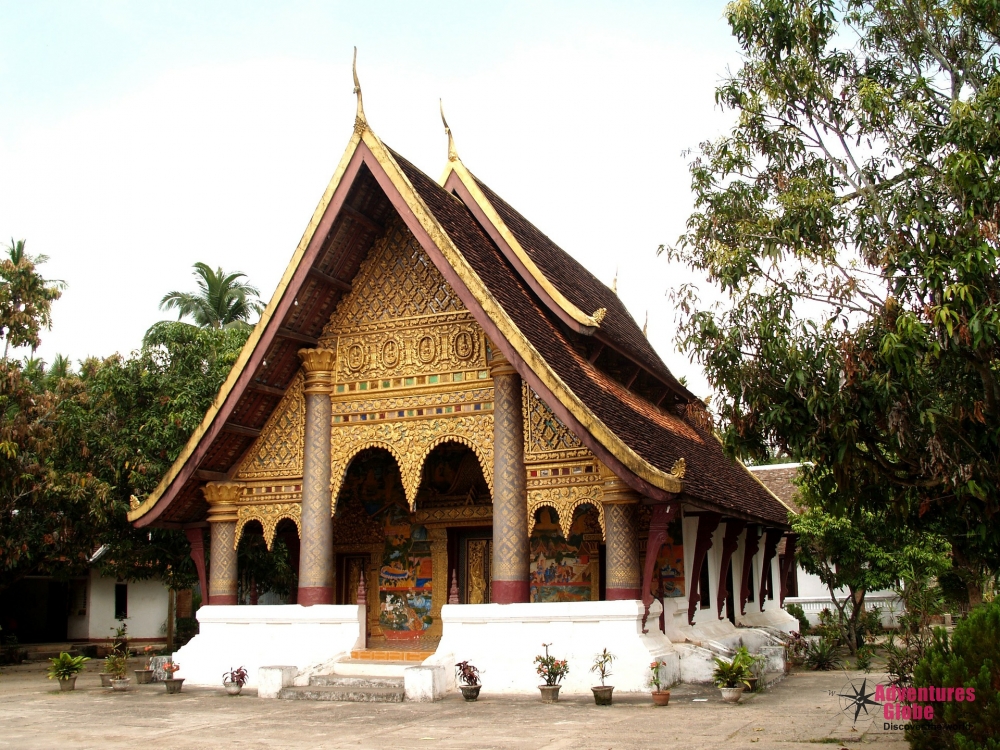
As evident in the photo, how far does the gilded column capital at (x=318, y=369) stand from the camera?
44.2 ft

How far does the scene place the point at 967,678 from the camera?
239 inches

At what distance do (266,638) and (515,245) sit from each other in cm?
645

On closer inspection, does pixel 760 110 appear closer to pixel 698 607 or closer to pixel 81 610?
pixel 698 607

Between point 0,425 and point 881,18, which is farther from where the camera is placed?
point 0,425

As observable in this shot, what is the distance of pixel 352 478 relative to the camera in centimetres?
1569

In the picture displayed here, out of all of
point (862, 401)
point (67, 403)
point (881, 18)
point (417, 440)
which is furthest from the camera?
point (67, 403)

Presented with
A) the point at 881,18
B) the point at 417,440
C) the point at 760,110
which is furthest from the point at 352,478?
the point at 881,18

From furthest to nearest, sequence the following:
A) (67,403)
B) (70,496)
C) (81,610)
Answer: (81,610), (67,403), (70,496)

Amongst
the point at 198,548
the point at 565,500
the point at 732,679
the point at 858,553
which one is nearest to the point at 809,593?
the point at 858,553

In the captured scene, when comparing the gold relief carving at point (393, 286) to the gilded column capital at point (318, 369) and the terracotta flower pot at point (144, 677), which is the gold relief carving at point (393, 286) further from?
the terracotta flower pot at point (144, 677)

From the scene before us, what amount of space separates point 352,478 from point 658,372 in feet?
17.4

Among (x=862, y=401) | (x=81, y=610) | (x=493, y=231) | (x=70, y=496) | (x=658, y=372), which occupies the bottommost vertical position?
(x=81, y=610)

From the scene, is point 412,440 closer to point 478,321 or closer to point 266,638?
point 478,321

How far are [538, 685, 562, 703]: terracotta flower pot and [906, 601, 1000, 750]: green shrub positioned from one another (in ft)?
15.1
